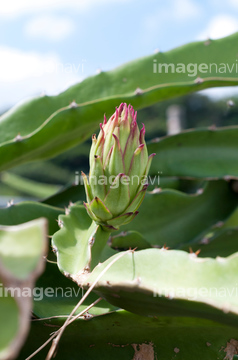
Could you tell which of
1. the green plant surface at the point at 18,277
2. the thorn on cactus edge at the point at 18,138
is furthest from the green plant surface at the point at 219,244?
the green plant surface at the point at 18,277

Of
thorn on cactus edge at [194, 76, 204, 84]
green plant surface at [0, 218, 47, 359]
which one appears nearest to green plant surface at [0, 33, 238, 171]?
thorn on cactus edge at [194, 76, 204, 84]

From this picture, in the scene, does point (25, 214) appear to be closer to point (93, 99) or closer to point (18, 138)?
point (18, 138)

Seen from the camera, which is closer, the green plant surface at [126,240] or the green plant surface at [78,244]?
the green plant surface at [78,244]

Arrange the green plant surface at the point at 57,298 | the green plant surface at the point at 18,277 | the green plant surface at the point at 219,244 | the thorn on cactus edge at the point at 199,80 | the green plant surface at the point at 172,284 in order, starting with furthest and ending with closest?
1. the green plant surface at the point at 219,244
2. the thorn on cactus edge at the point at 199,80
3. the green plant surface at the point at 57,298
4. the green plant surface at the point at 172,284
5. the green plant surface at the point at 18,277

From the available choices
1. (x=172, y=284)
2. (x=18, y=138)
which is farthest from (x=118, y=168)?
(x=18, y=138)

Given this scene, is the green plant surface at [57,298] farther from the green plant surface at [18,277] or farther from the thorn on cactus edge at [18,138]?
the green plant surface at [18,277]

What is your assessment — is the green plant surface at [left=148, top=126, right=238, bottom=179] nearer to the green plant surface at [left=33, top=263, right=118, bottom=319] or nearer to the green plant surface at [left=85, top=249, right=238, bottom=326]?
the green plant surface at [left=33, top=263, right=118, bottom=319]
